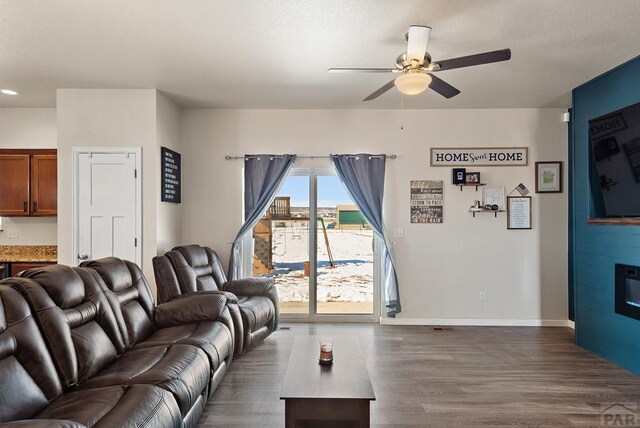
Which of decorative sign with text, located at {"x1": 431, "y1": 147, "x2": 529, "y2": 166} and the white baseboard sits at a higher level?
decorative sign with text, located at {"x1": 431, "y1": 147, "x2": 529, "y2": 166}

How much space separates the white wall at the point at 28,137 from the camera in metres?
4.98

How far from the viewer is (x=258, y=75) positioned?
3.81 metres

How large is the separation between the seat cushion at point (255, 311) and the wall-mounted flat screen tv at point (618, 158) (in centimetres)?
353

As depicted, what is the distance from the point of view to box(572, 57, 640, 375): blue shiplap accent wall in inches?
136

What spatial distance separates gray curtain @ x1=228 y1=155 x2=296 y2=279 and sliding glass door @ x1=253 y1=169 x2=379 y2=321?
175 millimetres

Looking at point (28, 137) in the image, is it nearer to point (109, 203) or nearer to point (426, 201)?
point (109, 203)

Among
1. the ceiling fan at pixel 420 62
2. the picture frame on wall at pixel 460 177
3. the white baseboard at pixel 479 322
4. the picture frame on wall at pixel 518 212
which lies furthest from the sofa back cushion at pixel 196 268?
the picture frame on wall at pixel 518 212

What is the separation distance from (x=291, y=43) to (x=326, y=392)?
259 cm

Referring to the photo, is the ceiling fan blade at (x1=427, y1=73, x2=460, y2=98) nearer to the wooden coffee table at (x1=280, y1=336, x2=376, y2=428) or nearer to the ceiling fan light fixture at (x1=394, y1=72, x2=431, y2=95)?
the ceiling fan light fixture at (x1=394, y1=72, x2=431, y2=95)

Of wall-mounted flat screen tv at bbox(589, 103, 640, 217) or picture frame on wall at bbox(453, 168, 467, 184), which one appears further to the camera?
picture frame on wall at bbox(453, 168, 467, 184)

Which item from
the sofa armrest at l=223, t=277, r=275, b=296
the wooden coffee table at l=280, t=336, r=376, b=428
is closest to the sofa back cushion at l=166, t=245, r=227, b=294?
the sofa armrest at l=223, t=277, r=275, b=296

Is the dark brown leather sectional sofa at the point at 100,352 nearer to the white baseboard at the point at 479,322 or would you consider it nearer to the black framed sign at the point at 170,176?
the black framed sign at the point at 170,176

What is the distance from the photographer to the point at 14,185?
189 inches

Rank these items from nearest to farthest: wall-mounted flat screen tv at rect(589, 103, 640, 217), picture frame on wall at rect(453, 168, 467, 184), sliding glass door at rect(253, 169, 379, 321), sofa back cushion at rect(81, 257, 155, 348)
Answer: sofa back cushion at rect(81, 257, 155, 348) → wall-mounted flat screen tv at rect(589, 103, 640, 217) → picture frame on wall at rect(453, 168, 467, 184) → sliding glass door at rect(253, 169, 379, 321)
